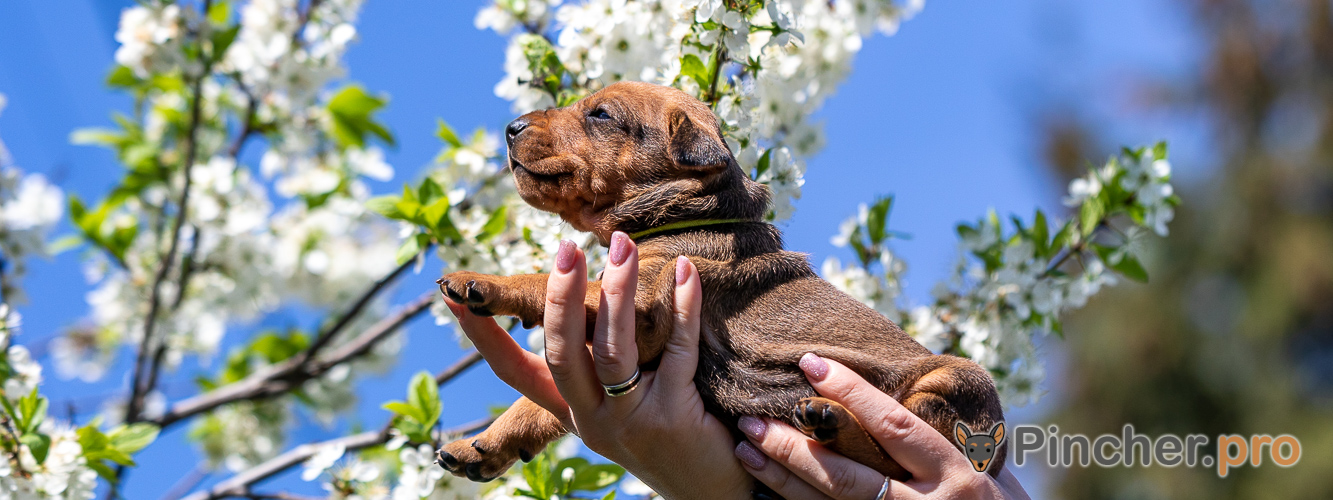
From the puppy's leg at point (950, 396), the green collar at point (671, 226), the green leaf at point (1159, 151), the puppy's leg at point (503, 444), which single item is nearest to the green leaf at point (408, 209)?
the puppy's leg at point (503, 444)

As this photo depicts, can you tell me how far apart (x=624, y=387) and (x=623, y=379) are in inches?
1.4

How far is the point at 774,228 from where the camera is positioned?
9.78ft

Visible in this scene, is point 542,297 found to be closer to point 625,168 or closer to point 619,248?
point 619,248

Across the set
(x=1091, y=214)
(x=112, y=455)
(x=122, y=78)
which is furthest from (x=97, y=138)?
(x=1091, y=214)

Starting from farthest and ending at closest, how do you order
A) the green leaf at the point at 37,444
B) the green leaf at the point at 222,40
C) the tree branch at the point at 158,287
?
the tree branch at the point at 158,287, the green leaf at the point at 222,40, the green leaf at the point at 37,444

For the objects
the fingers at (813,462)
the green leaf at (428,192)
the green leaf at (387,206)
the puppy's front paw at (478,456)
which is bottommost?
the puppy's front paw at (478,456)

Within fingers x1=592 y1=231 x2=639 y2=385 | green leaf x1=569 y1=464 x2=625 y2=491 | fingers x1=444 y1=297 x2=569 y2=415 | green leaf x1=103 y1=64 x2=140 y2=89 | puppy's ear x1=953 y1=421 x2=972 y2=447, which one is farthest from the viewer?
green leaf x1=103 y1=64 x2=140 y2=89

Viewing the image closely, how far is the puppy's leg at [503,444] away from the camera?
2.77m

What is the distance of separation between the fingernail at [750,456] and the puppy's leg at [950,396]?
45cm

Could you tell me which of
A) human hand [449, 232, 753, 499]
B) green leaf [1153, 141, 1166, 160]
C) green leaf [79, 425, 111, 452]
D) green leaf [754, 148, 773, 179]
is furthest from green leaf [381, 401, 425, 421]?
green leaf [1153, 141, 1166, 160]

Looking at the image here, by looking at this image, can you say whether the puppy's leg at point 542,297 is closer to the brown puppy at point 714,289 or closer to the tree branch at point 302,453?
the brown puppy at point 714,289

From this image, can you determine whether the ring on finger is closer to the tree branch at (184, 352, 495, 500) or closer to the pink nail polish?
the pink nail polish

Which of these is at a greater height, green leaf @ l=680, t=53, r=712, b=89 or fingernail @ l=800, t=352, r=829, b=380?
green leaf @ l=680, t=53, r=712, b=89

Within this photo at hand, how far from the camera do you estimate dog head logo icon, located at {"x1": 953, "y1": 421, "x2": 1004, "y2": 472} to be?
265cm
